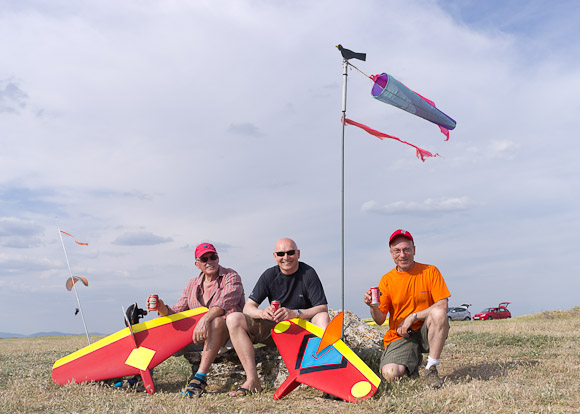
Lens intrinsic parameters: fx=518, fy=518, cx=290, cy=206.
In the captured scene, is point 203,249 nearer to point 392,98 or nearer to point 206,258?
point 206,258

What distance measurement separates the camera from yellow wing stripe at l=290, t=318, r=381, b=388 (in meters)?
5.64

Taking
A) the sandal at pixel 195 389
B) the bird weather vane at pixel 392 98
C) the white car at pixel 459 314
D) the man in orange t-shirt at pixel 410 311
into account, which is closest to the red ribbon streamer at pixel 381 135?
the bird weather vane at pixel 392 98

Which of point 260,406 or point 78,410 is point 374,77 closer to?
point 260,406

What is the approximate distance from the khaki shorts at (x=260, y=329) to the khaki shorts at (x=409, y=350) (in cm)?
147

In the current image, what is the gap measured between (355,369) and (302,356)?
643 millimetres

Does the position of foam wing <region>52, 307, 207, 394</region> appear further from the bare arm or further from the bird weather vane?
the bird weather vane

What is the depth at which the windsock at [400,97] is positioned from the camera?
305 inches

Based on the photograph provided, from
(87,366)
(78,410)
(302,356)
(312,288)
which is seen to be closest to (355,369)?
(302,356)

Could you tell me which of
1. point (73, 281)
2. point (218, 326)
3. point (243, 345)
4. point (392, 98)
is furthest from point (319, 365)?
point (73, 281)

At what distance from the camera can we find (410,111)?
26.5 ft

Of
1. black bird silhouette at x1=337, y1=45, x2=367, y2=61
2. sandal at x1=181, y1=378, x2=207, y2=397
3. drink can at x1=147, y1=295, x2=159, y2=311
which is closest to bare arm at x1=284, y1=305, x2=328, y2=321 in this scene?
sandal at x1=181, y1=378, x2=207, y2=397

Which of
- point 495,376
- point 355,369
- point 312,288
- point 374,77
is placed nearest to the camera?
point 355,369

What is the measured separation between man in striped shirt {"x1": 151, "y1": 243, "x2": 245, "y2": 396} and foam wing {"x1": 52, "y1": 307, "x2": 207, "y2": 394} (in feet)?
0.70

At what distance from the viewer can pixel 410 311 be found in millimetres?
6348
